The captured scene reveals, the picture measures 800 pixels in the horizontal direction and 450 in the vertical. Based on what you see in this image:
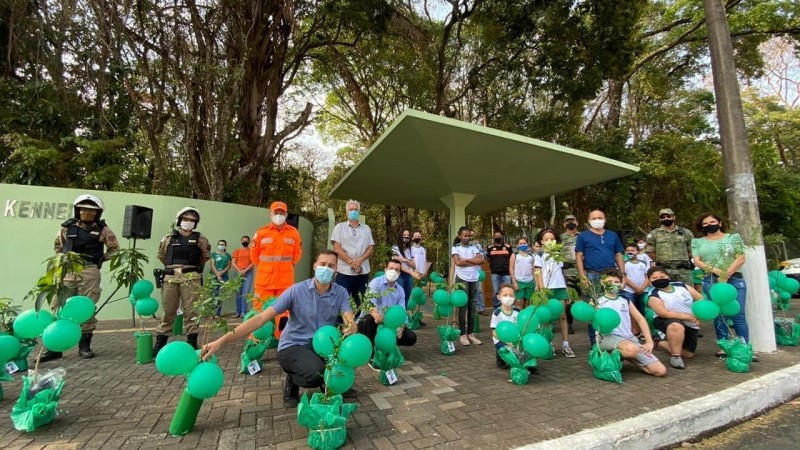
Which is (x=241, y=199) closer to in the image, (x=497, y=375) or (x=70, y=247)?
(x=70, y=247)

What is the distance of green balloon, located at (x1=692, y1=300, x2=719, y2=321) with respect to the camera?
370 centimetres

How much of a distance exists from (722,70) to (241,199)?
34.4ft

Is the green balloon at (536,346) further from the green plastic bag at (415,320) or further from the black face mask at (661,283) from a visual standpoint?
the green plastic bag at (415,320)

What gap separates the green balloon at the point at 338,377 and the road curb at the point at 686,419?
109 centimetres

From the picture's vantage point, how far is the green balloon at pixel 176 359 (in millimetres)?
2184

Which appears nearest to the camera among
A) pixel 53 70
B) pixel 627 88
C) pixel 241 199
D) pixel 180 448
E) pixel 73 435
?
pixel 180 448

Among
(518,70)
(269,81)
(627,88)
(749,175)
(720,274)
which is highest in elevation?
(627,88)

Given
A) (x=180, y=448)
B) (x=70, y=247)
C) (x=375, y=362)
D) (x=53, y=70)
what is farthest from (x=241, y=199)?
(x=180, y=448)

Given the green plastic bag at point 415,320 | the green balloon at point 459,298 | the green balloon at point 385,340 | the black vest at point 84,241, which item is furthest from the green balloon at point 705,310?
the black vest at point 84,241

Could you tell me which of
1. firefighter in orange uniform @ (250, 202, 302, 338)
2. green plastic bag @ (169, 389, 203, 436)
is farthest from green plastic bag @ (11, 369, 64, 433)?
firefighter in orange uniform @ (250, 202, 302, 338)

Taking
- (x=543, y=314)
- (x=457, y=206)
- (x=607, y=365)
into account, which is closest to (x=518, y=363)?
(x=543, y=314)

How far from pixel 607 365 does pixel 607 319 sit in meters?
0.41

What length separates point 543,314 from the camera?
3.66 m

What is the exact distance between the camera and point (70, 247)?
418 centimetres
